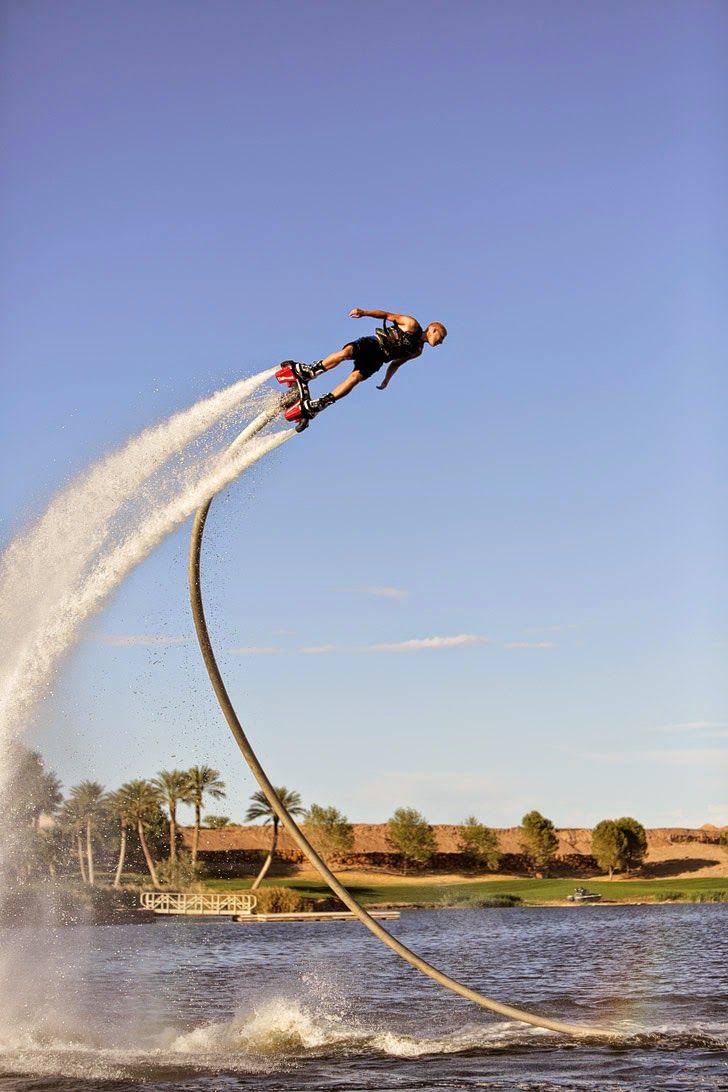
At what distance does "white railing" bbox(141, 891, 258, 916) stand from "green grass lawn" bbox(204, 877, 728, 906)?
12.5 metres

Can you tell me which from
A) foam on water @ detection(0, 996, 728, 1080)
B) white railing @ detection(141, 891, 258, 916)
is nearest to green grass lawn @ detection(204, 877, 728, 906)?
white railing @ detection(141, 891, 258, 916)

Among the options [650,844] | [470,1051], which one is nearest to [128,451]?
[470,1051]

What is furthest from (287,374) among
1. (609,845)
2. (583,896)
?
(609,845)

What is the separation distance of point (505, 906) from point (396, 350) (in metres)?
112

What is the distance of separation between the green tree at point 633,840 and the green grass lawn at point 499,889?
Answer: 9.41ft

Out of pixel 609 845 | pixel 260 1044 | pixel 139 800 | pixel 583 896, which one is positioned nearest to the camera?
pixel 260 1044

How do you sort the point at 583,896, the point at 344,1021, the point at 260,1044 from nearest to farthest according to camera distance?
the point at 260,1044 < the point at 344,1021 < the point at 583,896

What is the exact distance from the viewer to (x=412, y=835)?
144m

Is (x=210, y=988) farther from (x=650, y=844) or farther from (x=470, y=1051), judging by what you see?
(x=650, y=844)

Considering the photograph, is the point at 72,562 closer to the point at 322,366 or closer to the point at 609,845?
the point at 322,366

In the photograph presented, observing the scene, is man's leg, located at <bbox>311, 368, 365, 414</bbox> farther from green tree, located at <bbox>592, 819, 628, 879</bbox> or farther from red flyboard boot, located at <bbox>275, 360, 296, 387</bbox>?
green tree, located at <bbox>592, 819, 628, 879</bbox>

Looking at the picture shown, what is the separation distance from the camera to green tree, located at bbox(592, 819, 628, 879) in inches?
5773

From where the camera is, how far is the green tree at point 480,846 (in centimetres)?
14825

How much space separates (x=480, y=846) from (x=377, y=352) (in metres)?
136
